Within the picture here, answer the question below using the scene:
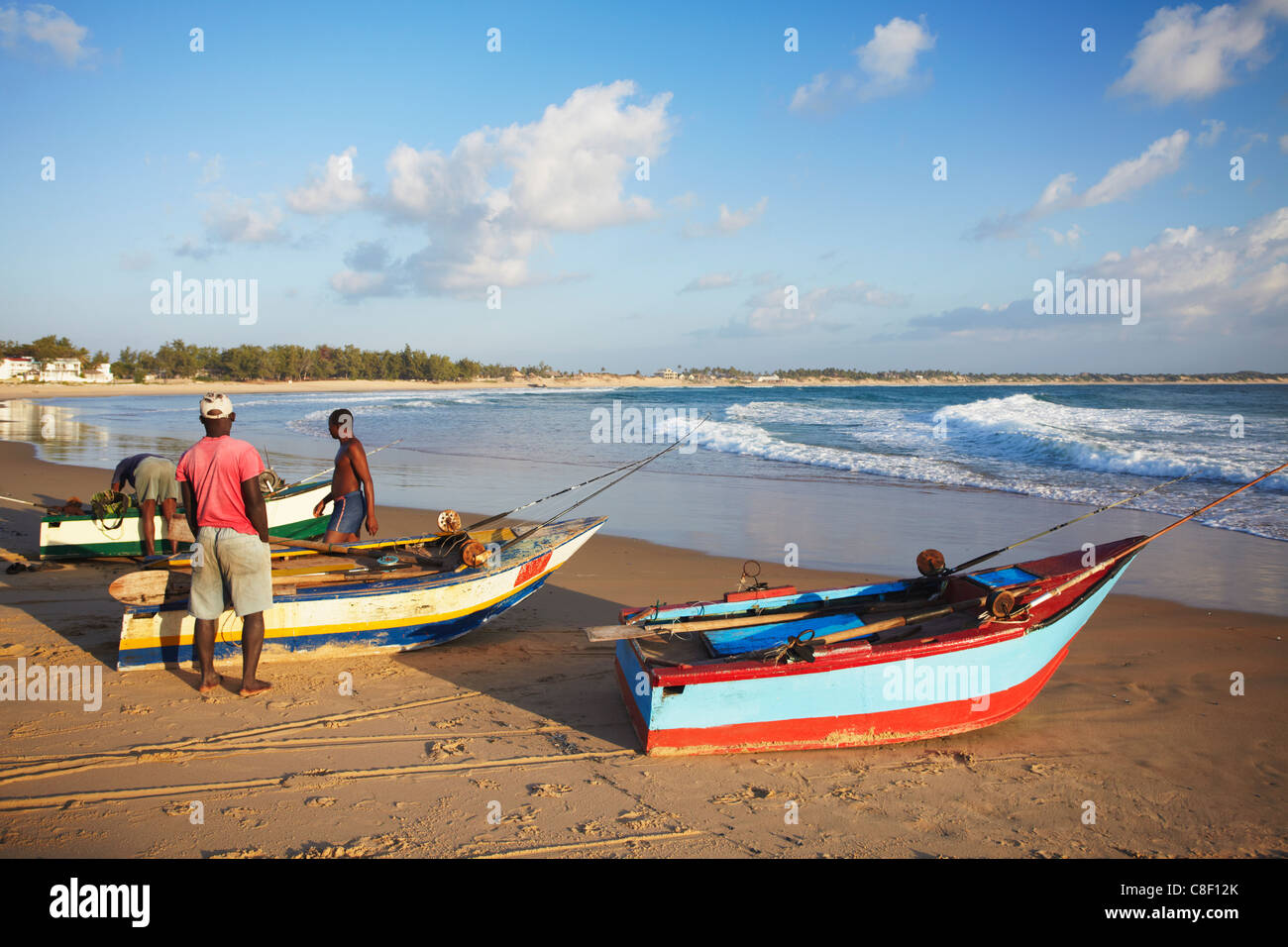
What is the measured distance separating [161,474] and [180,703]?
14.2 feet

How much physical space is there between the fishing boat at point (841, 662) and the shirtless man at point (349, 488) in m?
2.81

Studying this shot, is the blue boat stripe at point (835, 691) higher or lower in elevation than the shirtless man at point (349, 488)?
lower

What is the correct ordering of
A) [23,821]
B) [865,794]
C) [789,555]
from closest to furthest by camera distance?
[23,821] → [865,794] → [789,555]

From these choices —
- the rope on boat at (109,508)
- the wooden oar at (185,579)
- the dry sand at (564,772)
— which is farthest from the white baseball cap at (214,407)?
the rope on boat at (109,508)

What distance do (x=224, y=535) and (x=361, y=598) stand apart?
44.5 inches

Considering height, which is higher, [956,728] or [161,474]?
[161,474]

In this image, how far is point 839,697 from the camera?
4.33 meters

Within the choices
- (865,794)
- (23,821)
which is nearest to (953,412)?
(865,794)

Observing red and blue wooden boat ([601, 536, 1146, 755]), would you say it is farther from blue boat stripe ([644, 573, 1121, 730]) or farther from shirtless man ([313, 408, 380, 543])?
shirtless man ([313, 408, 380, 543])

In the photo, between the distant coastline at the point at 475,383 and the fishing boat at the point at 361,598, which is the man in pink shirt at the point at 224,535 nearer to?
the fishing boat at the point at 361,598

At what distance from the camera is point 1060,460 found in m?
18.4

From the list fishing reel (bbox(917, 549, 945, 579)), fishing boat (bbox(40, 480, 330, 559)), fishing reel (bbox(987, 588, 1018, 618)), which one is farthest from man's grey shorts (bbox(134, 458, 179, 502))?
fishing reel (bbox(987, 588, 1018, 618))

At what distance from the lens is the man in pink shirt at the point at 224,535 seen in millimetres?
4707
